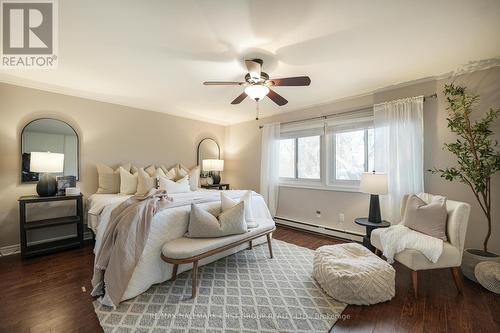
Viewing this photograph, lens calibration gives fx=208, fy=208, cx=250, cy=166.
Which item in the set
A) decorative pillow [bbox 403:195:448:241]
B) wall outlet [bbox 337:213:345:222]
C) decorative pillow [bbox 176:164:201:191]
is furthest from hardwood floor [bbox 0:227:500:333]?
decorative pillow [bbox 176:164:201:191]

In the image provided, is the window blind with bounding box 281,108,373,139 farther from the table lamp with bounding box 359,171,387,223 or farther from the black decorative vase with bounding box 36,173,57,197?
the black decorative vase with bounding box 36,173,57,197

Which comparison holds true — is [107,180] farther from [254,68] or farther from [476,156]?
[476,156]

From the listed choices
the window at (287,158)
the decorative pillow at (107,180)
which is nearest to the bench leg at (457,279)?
the window at (287,158)

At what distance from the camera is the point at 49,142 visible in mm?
3076

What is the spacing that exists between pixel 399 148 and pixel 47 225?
487 cm

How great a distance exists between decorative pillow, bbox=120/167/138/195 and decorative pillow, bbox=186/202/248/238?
171 centimetres

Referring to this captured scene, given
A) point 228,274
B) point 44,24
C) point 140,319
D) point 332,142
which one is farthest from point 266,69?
point 140,319

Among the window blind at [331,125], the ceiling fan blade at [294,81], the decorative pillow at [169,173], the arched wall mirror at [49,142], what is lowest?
the decorative pillow at [169,173]

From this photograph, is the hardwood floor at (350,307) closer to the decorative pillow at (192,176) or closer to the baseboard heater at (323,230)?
the baseboard heater at (323,230)

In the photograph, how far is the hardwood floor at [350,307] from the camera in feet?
5.18

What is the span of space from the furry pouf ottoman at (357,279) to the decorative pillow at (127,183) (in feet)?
9.73

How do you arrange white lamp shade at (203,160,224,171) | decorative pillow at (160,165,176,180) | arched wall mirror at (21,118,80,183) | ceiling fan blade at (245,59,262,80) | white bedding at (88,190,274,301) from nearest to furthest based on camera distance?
1. white bedding at (88,190,274,301)
2. ceiling fan blade at (245,59,262,80)
3. arched wall mirror at (21,118,80,183)
4. decorative pillow at (160,165,176,180)
5. white lamp shade at (203,160,224,171)
